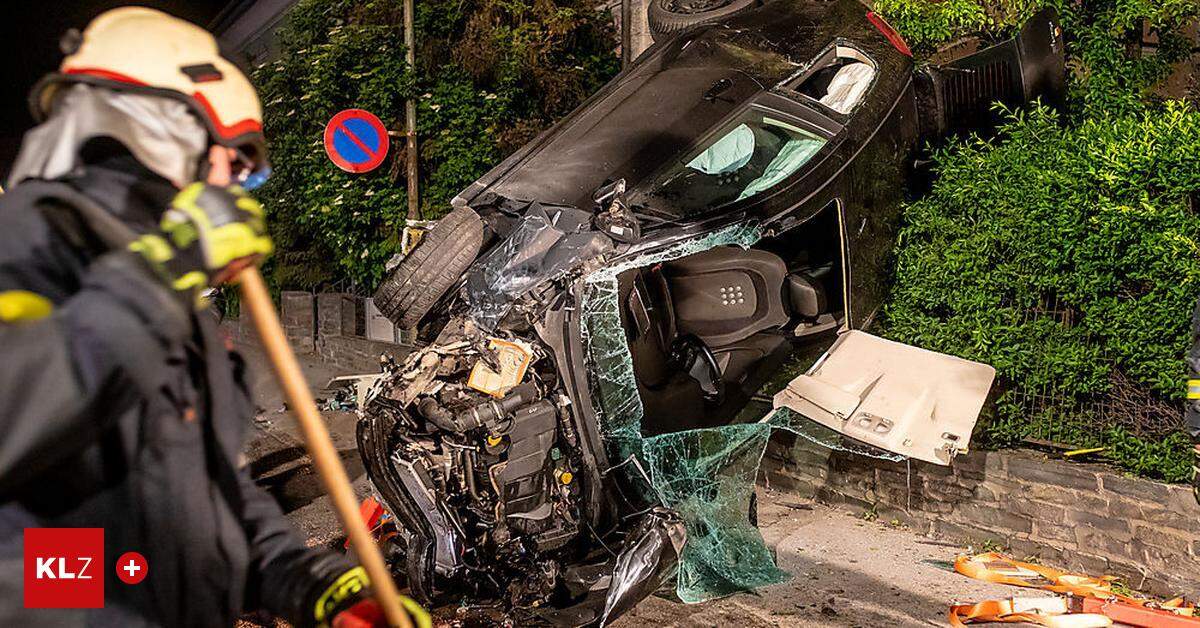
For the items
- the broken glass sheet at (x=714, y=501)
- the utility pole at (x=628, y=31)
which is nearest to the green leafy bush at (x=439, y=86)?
the utility pole at (x=628, y=31)

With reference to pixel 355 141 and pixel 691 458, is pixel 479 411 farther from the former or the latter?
pixel 355 141

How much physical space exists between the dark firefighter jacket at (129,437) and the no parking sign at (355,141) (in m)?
7.06

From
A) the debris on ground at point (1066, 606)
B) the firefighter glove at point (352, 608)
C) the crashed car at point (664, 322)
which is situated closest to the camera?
the firefighter glove at point (352, 608)

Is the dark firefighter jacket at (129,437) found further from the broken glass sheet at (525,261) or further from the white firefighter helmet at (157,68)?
the broken glass sheet at (525,261)

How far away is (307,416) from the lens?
56.9 inches

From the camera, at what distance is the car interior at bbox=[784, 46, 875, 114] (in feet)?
17.1

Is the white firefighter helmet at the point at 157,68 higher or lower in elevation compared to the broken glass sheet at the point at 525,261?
higher

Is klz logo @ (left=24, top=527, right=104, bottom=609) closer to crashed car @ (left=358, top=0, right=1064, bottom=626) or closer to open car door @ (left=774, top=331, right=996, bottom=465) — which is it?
crashed car @ (left=358, top=0, right=1064, bottom=626)

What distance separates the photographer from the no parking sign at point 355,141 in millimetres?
8383

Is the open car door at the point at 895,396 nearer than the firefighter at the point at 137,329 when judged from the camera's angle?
No

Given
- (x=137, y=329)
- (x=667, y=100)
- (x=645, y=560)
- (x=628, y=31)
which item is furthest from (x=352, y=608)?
(x=628, y=31)

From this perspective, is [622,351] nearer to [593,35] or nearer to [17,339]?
[17,339]

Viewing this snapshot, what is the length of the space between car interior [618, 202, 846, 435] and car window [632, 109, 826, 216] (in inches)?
15.3

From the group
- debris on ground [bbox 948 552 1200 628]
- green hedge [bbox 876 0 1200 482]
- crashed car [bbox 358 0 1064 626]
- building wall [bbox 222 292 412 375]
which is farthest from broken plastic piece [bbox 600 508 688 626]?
building wall [bbox 222 292 412 375]
